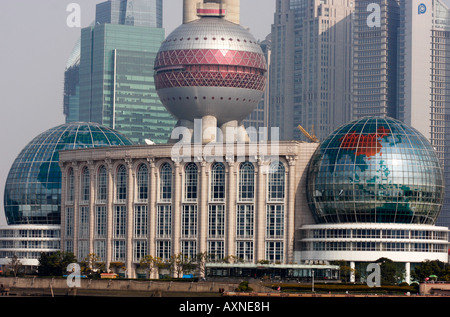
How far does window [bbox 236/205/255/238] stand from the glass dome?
9.24m

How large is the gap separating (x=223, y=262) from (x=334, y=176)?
21066mm

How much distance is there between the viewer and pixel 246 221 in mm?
198000

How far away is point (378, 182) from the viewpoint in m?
191

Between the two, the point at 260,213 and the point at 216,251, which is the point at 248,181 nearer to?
the point at 260,213

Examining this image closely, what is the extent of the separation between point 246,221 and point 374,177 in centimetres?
2115

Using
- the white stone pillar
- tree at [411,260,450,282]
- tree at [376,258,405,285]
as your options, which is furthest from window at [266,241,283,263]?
tree at [411,260,450,282]

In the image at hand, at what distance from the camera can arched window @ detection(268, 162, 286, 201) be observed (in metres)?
197

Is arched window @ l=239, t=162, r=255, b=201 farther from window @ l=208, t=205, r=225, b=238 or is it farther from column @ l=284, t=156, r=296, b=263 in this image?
column @ l=284, t=156, r=296, b=263

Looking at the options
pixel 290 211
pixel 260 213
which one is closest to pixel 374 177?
pixel 290 211

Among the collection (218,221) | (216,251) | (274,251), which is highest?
(218,221)

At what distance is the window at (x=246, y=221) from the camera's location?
197875mm

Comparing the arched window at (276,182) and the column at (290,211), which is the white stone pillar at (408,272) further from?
the arched window at (276,182)
